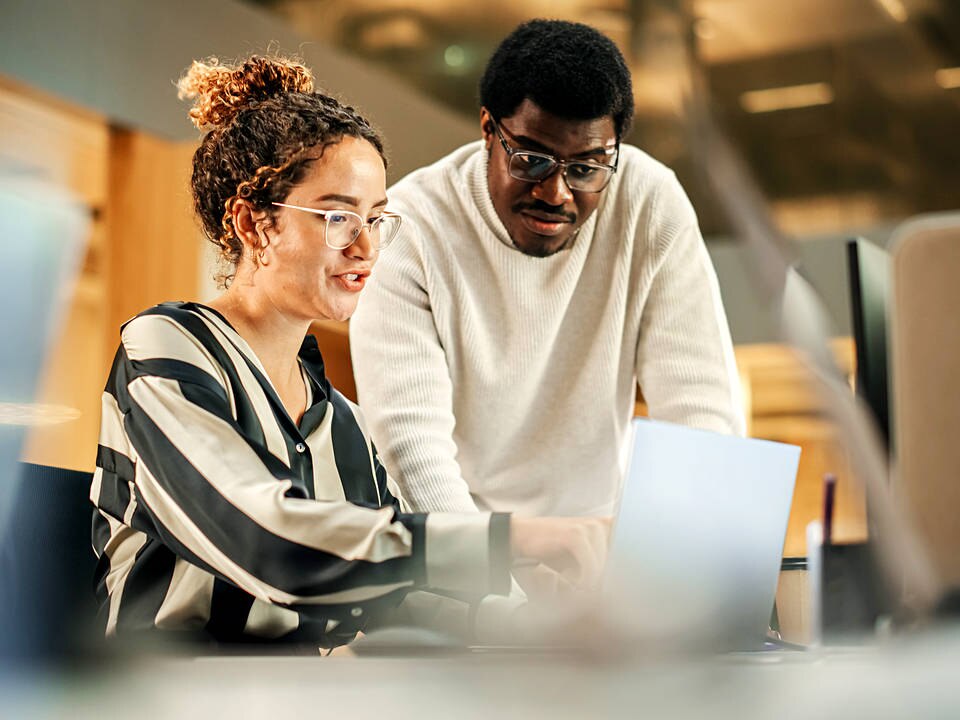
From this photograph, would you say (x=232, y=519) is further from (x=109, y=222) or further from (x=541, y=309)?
(x=109, y=222)

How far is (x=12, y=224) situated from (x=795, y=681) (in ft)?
2.17

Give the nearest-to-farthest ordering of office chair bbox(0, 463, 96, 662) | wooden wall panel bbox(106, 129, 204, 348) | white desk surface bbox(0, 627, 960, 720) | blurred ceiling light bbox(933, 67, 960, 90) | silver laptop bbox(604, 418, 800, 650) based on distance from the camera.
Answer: white desk surface bbox(0, 627, 960, 720) < silver laptop bbox(604, 418, 800, 650) < office chair bbox(0, 463, 96, 662) < wooden wall panel bbox(106, 129, 204, 348) < blurred ceiling light bbox(933, 67, 960, 90)

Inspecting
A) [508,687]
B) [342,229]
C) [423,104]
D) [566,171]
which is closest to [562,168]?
[566,171]

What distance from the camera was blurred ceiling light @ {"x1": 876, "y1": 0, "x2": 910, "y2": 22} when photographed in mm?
5578

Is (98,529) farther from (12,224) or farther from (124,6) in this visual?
(124,6)

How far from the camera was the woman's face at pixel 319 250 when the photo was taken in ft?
3.93

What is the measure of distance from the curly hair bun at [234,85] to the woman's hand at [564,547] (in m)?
0.65

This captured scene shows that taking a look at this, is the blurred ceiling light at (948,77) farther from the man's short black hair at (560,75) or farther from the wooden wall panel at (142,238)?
the man's short black hair at (560,75)

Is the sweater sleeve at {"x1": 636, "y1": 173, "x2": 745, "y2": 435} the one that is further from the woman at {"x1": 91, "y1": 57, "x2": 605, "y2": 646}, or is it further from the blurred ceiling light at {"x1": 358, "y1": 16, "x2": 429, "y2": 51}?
the blurred ceiling light at {"x1": 358, "y1": 16, "x2": 429, "y2": 51}

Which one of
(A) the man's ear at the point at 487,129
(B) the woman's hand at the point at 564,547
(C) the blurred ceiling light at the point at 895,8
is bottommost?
(B) the woman's hand at the point at 564,547

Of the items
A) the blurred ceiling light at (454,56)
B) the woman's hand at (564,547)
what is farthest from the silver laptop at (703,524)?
the blurred ceiling light at (454,56)

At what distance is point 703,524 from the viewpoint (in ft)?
2.65

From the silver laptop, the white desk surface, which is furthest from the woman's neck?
the white desk surface

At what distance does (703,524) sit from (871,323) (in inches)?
9.7
